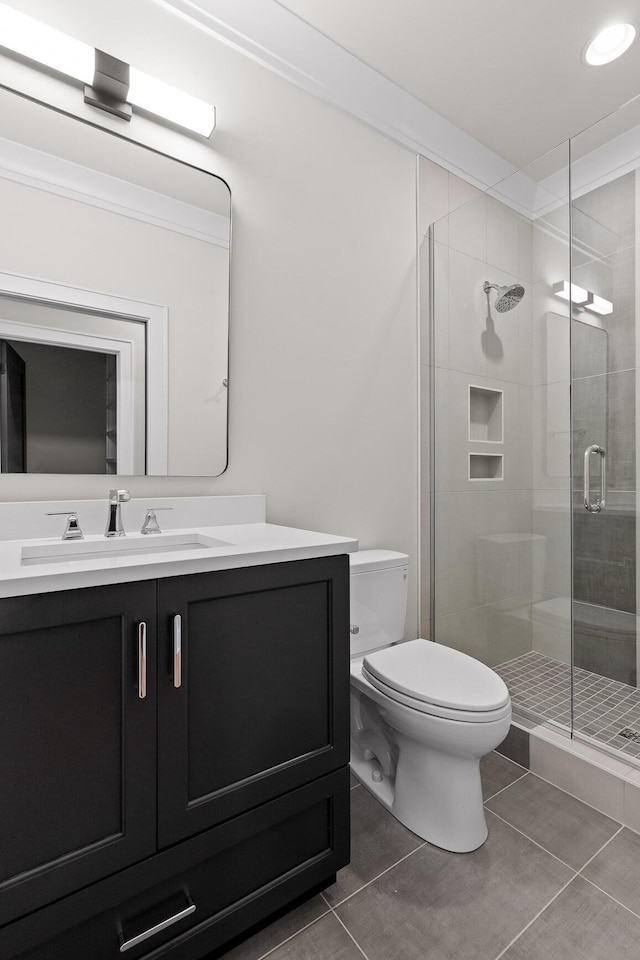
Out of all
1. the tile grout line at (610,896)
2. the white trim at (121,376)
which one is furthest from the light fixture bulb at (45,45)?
the tile grout line at (610,896)

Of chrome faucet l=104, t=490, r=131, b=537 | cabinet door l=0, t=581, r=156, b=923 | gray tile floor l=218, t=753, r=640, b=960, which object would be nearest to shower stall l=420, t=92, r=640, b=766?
gray tile floor l=218, t=753, r=640, b=960

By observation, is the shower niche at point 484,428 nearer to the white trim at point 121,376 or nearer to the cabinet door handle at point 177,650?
the white trim at point 121,376

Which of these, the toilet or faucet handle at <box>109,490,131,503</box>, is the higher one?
faucet handle at <box>109,490,131,503</box>

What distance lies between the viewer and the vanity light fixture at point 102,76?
4.09 ft

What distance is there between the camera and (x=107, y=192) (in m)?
1.36

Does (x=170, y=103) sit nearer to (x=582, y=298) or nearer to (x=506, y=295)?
(x=506, y=295)

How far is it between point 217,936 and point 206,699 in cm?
49

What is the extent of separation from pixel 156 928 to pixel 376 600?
1.04 meters

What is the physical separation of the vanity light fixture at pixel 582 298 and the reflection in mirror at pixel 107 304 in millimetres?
1281

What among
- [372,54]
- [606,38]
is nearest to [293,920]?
[372,54]

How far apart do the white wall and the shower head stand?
33 cm

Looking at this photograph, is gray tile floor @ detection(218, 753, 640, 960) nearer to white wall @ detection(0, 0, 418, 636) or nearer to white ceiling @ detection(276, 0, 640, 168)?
white wall @ detection(0, 0, 418, 636)

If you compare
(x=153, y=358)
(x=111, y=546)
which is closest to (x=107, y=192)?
(x=153, y=358)

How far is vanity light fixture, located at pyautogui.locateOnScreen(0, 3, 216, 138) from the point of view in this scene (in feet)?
4.09
